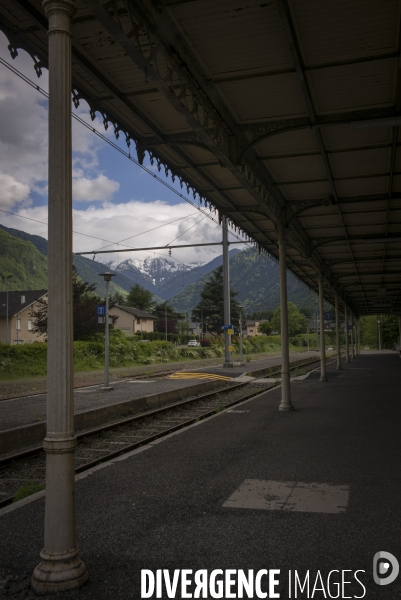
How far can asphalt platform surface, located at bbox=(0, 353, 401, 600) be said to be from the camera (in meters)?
4.26

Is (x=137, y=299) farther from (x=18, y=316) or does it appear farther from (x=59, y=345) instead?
(x=59, y=345)

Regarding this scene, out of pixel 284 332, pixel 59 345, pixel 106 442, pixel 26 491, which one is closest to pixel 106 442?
pixel 106 442

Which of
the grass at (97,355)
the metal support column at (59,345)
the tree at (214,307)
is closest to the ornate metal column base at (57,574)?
the metal support column at (59,345)

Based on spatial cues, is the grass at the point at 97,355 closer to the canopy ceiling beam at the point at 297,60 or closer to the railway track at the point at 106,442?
the railway track at the point at 106,442

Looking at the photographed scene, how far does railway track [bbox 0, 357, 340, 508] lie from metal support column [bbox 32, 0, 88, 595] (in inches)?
119

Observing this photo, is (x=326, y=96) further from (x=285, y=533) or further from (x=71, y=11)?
(x=285, y=533)

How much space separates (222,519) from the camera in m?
5.46

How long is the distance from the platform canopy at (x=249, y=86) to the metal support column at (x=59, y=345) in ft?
4.49

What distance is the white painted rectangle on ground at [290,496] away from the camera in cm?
585

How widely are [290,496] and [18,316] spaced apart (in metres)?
70.5

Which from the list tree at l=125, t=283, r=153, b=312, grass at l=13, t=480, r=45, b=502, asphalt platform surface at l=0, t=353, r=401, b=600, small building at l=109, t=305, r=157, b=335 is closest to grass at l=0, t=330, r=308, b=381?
asphalt platform surface at l=0, t=353, r=401, b=600

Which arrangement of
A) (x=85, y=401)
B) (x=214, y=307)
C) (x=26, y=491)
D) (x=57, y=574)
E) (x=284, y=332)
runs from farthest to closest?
(x=214, y=307) < (x=85, y=401) < (x=284, y=332) < (x=26, y=491) < (x=57, y=574)

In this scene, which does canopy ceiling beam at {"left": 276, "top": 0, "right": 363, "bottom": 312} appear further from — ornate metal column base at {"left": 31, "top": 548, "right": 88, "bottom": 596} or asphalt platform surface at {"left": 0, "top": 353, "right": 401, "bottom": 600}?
ornate metal column base at {"left": 31, "top": 548, "right": 88, "bottom": 596}

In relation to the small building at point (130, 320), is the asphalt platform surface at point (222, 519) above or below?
below
